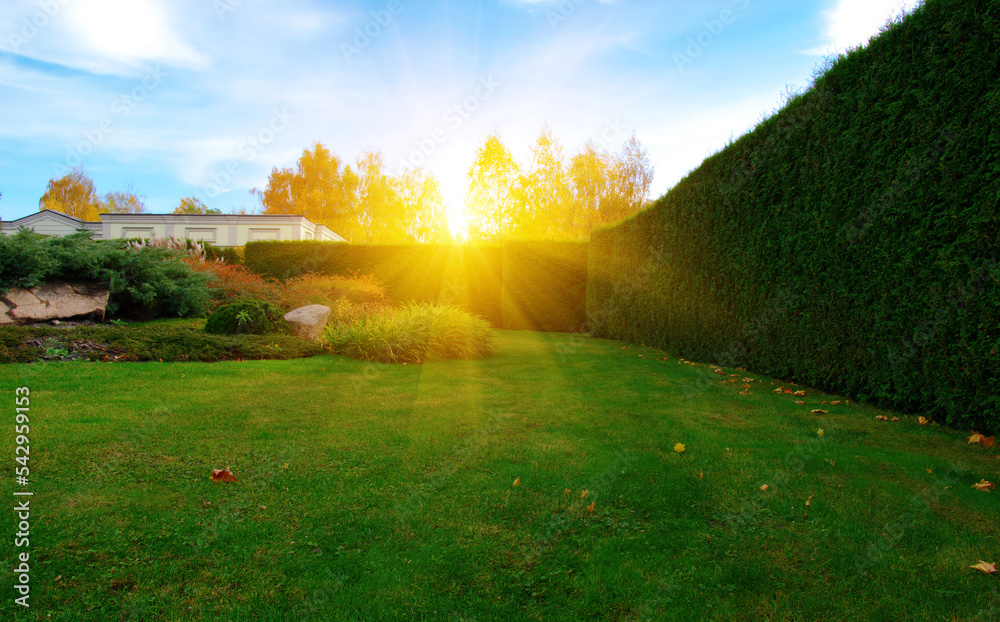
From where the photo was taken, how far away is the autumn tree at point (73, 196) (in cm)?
4344

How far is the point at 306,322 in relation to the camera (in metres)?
9.53

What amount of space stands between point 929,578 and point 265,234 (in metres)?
27.4

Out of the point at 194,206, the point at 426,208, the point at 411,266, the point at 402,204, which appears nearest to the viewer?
the point at 411,266

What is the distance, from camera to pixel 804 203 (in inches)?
209

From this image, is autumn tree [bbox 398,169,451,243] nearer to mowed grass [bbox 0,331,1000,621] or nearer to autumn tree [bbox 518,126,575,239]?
autumn tree [bbox 518,126,575,239]

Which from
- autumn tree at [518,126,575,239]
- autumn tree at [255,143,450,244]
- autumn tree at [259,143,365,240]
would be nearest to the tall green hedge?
autumn tree at [518,126,575,239]

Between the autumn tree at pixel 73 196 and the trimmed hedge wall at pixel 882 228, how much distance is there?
55088 millimetres

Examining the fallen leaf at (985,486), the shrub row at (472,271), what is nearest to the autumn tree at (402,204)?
the shrub row at (472,271)

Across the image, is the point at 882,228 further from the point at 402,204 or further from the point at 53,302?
the point at 402,204

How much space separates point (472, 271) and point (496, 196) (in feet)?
31.4

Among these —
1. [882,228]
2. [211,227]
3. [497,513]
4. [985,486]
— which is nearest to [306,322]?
[497,513]

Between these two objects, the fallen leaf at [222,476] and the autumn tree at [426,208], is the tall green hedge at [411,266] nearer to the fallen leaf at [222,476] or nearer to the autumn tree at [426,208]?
the fallen leaf at [222,476]

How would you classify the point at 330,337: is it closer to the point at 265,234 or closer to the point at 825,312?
the point at 825,312

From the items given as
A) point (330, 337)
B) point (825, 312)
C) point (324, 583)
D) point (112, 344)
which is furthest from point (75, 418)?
point (825, 312)
